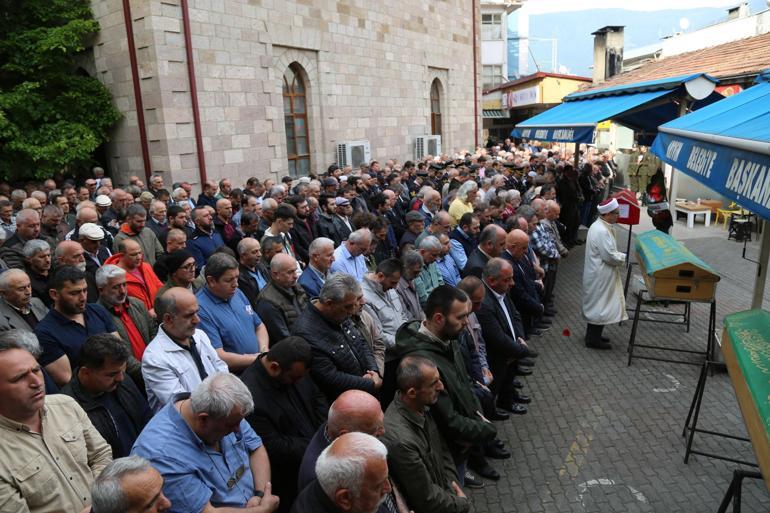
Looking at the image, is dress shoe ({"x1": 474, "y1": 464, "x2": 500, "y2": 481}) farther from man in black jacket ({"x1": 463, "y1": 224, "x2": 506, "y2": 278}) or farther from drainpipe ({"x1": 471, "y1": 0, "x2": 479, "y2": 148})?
drainpipe ({"x1": 471, "y1": 0, "x2": 479, "y2": 148})

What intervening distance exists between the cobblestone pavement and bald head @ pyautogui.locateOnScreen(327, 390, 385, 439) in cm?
215

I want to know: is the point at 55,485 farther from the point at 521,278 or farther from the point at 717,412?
the point at 717,412

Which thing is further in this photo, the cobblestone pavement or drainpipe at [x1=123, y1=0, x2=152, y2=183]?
drainpipe at [x1=123, y1=0, x2=152, y2=183]

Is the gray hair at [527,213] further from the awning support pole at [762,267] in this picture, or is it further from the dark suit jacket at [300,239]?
the dark suit jacket at [300,239]

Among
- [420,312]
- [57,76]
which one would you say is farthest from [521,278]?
[57,76]

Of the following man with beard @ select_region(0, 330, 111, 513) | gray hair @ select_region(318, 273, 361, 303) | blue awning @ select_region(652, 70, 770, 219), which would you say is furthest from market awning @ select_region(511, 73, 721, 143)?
man with beard @ select_region(0, 330, 111, 513)

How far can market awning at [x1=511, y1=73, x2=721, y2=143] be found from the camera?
8.56m

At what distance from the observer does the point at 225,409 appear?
8.82ft

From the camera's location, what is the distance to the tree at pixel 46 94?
10875 mm

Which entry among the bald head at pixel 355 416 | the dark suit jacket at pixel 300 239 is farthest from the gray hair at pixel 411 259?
the dark suit jacket at pixel 300 239

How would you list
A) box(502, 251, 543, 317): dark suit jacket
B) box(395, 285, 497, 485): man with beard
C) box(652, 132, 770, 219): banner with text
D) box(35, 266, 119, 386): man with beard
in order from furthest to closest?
box(502, 251, 543, 317): dark suit jacket
box(395, 285, 497, 485): man with beard
box(35, 266, 119, 386): man with beard
box(652, 132, 770, 219): banner with text

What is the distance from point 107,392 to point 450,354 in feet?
7.42

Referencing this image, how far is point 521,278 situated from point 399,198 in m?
4.83

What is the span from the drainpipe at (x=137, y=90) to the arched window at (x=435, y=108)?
1268 cm
